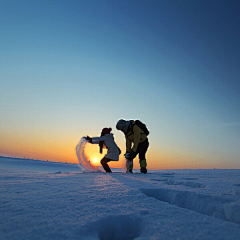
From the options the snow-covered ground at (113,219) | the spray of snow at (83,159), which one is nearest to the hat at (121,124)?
the spray of snow at (83,159)

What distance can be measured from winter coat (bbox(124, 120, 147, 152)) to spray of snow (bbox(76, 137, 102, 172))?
126cm

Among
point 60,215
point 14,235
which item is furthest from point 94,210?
point 14,235

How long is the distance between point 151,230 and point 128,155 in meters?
4.31

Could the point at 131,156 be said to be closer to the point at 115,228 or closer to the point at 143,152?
the point at 143,152

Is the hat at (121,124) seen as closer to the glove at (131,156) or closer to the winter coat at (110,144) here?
the winter coat at (110,144)

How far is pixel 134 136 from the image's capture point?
5121mm

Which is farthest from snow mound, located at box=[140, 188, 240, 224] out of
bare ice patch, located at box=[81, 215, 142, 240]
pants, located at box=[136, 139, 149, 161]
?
pants, located at box=[136, 139, 149, 161]

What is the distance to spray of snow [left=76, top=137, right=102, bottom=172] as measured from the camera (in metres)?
5.33

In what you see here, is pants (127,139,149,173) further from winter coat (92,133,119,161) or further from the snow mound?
the snow mound

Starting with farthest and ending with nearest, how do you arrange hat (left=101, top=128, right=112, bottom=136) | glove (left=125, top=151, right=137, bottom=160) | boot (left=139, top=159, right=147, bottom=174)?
hat (left=101, top=128, right=112, bottom=136)
boot (left=139, top=159, right=147, bottom=174)
glove (left=125, top=151, right=137, bottom=160)

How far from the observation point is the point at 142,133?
5.46 metres

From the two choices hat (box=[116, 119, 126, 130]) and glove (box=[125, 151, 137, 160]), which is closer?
glove (box=[125, 151, 137, 160])

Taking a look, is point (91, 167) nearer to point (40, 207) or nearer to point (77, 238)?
point (40, 207)

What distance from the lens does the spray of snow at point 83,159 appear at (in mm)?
5332
